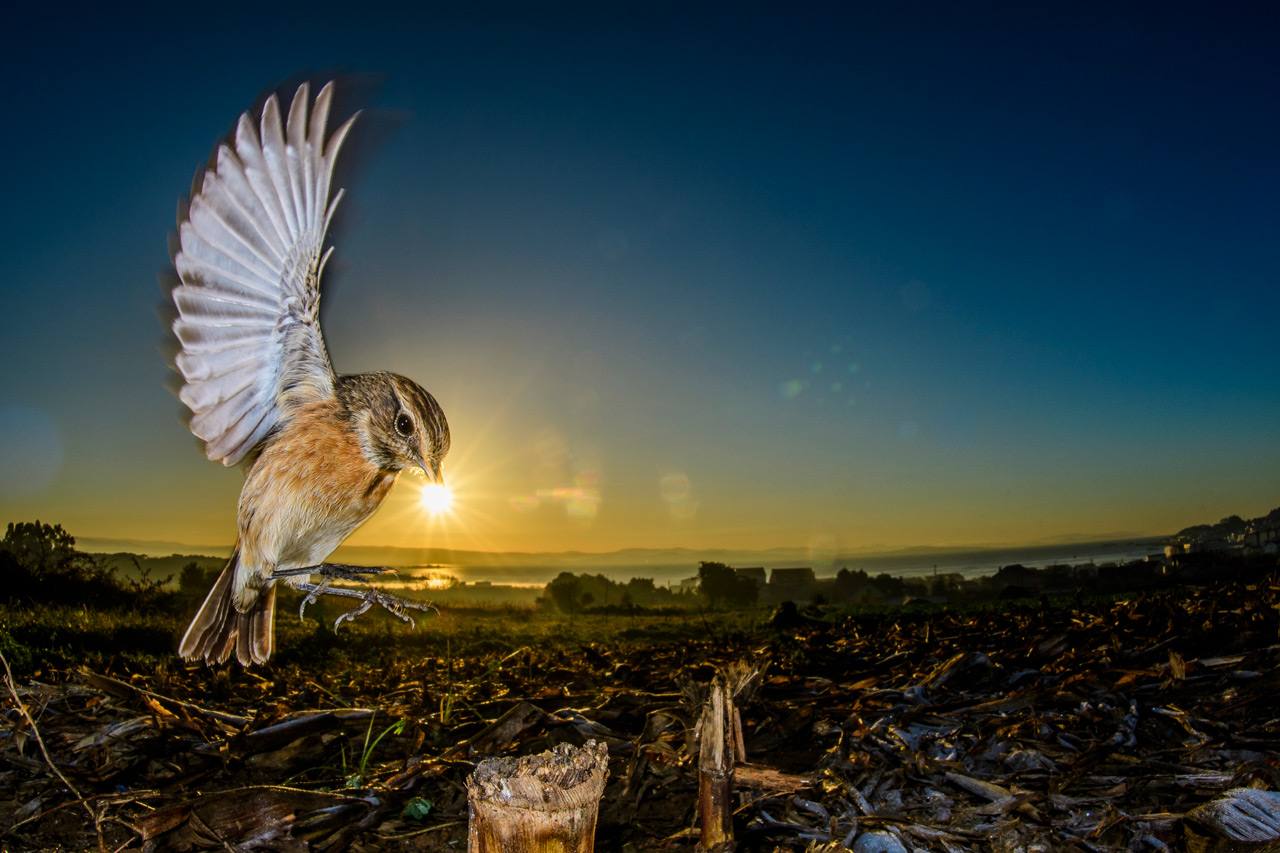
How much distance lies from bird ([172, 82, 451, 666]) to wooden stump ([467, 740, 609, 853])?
4.23 feet

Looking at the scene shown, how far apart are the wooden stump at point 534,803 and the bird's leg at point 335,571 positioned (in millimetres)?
1272

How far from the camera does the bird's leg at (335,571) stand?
3455 mm

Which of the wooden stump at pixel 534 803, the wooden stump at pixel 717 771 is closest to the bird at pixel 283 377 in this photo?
the wooden stump at pixel 534 803

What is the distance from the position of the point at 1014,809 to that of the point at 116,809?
4566 mm

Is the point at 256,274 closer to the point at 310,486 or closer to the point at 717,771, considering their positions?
the point at 310,486

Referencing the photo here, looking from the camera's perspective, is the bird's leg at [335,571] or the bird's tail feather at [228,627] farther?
the bird's tail feather at [228,627]

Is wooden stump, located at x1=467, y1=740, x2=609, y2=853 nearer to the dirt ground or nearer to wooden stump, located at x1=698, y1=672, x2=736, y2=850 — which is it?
wooden stump, located at x1=698, y1=672, x2=736, y2=850

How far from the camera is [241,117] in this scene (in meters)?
3.57

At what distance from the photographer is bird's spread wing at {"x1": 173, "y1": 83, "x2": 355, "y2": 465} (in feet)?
11.9

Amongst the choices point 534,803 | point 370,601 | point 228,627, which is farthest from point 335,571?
point 534,803

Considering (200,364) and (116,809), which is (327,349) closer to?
(200,364)

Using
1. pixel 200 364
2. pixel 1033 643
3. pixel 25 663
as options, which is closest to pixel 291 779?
pixel 200 364

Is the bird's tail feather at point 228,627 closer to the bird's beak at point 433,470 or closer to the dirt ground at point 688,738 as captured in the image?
the dirt ground at point 688,738

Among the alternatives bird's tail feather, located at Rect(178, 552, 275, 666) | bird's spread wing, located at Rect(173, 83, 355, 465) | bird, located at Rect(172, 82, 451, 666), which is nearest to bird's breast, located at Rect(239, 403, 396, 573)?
bird, located at Rect(172, 82, 451, 666)
